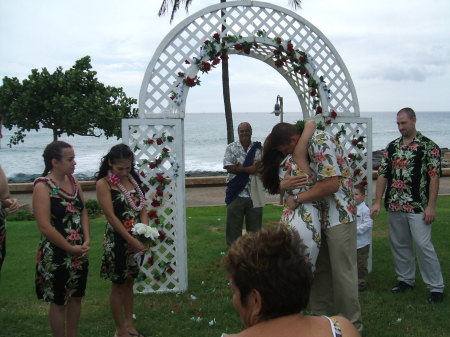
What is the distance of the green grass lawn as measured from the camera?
14.8ft

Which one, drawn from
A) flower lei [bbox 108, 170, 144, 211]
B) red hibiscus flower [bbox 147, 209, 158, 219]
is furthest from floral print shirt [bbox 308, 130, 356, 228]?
red hibiscus flower [bbox 147, 209, 158, 219]

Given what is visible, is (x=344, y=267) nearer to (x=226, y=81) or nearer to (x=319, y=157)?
(x=319, y=157)

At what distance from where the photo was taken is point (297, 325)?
1.68 meters

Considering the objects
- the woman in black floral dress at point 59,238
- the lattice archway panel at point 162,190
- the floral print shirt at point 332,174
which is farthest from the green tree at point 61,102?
the floral print shirt at point 332,174

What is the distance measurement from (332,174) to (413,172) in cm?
166

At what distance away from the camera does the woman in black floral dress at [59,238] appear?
360 centimetres

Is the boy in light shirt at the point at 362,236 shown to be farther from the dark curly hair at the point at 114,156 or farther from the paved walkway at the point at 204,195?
the paved walkway at the point at 204,195

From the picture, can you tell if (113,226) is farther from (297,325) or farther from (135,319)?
(297,325)

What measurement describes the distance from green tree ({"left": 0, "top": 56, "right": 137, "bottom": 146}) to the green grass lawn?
6.94 metres

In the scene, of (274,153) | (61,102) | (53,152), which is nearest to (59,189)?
(53,152)

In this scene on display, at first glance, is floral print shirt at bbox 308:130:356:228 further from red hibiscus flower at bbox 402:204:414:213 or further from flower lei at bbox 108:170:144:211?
flower lei at bbox 108:170:144:211

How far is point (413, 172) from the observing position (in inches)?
199

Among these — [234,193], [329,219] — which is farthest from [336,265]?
[234,193]

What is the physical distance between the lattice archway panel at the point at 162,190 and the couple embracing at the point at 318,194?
175cm
